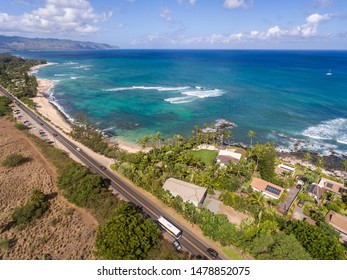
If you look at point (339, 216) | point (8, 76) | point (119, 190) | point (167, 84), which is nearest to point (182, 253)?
point (119, 190)

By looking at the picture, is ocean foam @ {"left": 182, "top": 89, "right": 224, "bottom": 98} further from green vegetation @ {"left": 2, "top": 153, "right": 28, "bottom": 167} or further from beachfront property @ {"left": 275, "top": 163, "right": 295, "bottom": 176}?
green vegetation @ {"left": 2, "top": 153, "right": 28, "bottom": 167}

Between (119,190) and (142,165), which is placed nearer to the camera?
(119,190)

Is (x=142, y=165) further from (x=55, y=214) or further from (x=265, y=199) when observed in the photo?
(x=265, y=199)

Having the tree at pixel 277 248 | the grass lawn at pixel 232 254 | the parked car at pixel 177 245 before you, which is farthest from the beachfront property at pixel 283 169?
the parked car at pixel 177 245

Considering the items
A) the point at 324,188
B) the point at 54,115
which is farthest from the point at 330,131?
the point at 54,115

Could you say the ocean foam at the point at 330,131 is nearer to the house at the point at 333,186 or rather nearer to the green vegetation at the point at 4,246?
the house at the point at 333,186

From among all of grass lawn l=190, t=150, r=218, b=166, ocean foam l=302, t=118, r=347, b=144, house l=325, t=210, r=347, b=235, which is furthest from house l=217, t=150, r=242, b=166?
ocean foam l=302, t=118, r=347, b=144

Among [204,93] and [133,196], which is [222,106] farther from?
[133,196]
